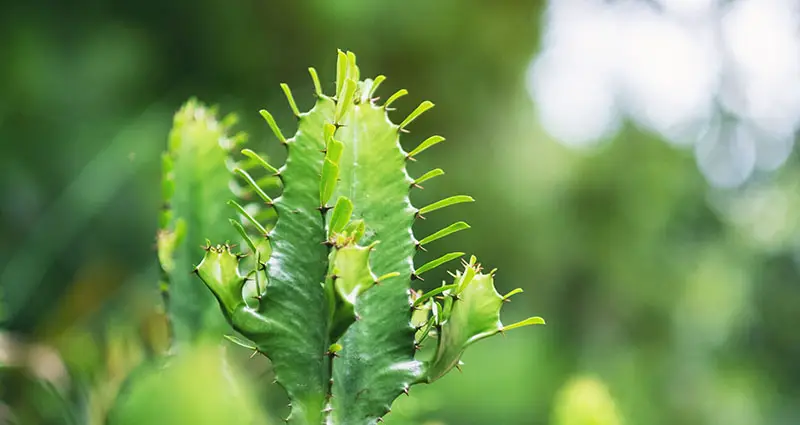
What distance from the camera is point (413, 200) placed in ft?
5.52

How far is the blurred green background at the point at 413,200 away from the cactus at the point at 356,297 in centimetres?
10

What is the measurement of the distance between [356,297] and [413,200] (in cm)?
140

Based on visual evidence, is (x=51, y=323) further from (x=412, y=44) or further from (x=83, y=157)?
(x=412, y=44)

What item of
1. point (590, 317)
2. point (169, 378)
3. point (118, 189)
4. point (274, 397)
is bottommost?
point (169, 378)

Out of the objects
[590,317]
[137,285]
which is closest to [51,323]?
[137,285]

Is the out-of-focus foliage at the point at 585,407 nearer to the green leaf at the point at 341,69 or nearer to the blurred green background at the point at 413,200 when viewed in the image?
the blurred green background at the point at 413,200

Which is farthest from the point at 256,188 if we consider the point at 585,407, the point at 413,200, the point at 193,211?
the point at 413,200

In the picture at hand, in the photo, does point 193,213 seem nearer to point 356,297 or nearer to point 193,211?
point 193,211

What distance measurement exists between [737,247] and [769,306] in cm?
61

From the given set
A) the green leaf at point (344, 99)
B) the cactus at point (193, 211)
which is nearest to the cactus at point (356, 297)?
the green leaf at point (344, 99)

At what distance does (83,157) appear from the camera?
146cm

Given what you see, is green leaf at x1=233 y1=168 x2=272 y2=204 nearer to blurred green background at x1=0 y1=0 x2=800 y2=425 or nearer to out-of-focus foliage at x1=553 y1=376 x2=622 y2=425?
blurred green background at x1=0 y1=0 x2=800 y2=425

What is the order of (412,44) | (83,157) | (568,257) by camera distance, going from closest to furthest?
(83,157) < (412,44) < (568,257)

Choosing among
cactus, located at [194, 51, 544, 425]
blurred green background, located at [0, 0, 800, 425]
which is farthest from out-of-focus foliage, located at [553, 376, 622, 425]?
cactus, located at [194, 51, 544, 425]
